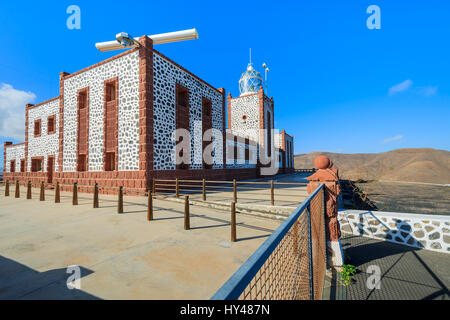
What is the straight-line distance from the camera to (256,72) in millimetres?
24469

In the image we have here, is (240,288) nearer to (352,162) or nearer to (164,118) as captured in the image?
(164,118)

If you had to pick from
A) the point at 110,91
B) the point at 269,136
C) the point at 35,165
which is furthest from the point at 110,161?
the point at 269,136

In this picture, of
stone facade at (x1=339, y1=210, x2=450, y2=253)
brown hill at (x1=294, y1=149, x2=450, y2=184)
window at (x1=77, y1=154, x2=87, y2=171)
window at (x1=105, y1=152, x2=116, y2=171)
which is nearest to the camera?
stone facade at (x1=339, y1=210, x2=450, y2=253)

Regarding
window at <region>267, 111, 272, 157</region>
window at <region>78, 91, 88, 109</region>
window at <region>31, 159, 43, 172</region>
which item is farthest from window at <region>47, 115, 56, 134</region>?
window at <region>267, 111, 272, 157</region>

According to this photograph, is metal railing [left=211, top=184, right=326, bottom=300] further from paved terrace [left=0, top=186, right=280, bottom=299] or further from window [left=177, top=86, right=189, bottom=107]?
window [left=177, top=86, right=189, bottom=107]

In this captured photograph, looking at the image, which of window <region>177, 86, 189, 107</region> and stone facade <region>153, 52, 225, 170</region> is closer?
stone facade <region>153, 52, 225, 170</region>

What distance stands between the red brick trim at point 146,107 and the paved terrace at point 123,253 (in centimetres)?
340

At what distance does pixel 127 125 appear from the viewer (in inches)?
399

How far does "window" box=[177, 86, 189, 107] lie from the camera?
474 inches

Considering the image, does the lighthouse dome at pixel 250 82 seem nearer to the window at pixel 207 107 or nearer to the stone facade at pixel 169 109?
the window at pixel 207 107

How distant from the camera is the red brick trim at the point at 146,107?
30.9 ft

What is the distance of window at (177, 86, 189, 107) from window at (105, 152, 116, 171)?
16.2 ft

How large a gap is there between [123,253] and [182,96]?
419 inches
